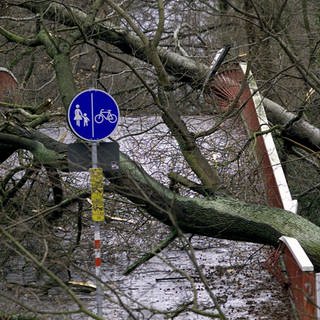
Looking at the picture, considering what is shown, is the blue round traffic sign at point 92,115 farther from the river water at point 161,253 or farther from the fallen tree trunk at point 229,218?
the river water at point 161,253

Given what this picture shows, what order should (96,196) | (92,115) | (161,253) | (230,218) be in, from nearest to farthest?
(96,196)
(92,115)
(230,218)
(161,253)

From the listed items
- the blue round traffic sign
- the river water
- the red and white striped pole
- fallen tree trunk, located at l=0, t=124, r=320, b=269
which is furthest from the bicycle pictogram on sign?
the river water

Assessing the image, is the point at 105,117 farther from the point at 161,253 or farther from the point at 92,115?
the point at 161,253

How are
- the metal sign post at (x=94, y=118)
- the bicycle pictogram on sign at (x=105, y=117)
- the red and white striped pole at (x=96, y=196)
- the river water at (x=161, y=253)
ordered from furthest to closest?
the river water at (x=161, y=253) < the bicycle pictogram on sign at (x=105, y=117) < the metal sign post at (x=94, y=118) < the red and white striped pole at (x=96, y=196)

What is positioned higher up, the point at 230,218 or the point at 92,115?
the point at 92,115

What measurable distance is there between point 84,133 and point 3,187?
109 inches

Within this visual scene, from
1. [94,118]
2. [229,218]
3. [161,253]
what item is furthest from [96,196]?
[161,253]

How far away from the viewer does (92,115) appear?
9.83 m

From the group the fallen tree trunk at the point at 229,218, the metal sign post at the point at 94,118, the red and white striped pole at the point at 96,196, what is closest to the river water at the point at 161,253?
the red and white striped pole at the point at 96,196

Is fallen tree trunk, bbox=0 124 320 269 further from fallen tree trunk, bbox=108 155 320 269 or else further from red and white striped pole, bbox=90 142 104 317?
red and white striped pole, bbox=90 142 104 317

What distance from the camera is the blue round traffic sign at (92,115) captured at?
32.0 feet

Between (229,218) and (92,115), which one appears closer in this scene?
(92,115)

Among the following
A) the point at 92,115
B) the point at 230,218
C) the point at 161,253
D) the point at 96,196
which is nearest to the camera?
the point at 96,196

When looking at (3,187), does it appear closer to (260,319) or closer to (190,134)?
(190,134)
